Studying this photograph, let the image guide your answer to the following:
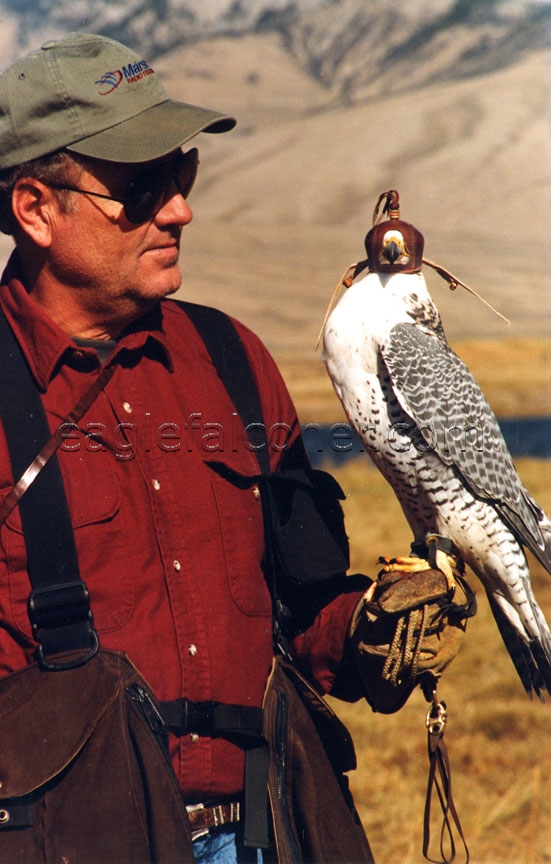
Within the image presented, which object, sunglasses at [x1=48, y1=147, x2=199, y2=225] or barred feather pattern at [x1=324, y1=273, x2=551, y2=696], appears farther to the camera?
barred feather pattern at [x1=324, y1=273, x2=551, y2=696]

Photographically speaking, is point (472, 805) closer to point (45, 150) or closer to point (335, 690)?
point (335, 690)

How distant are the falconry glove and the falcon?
226 millimetres

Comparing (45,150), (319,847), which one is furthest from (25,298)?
(319,847)

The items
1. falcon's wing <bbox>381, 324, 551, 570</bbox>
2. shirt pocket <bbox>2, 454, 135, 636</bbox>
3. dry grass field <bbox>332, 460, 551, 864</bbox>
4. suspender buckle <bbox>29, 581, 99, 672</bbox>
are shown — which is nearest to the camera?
suspender buckle <bbox>29, 581, 99, 672</bbox>

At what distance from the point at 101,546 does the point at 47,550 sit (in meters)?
0.13

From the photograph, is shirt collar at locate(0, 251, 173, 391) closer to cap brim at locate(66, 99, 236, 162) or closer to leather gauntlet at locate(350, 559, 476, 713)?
cap brim at locate(66, 99, 236, 162)

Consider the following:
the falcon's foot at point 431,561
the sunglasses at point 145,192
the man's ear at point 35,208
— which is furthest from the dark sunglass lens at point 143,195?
the falcon's foot at point 431,561

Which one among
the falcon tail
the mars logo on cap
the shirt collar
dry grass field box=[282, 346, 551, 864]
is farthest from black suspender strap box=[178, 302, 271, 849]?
dry grass field box=[282, 346, 551, 864]

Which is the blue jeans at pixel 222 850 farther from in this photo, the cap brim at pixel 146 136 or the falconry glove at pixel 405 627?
the cap brim at pixel 146 136

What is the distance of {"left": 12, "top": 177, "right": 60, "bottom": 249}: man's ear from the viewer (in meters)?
1.67

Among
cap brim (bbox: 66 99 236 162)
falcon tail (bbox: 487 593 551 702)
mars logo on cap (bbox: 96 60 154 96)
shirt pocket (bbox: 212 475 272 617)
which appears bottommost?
falcon tail (bbox: 487 593 551 702)

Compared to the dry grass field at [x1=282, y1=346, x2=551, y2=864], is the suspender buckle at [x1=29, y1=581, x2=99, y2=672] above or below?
above

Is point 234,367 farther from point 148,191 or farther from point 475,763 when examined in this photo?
point 475,763

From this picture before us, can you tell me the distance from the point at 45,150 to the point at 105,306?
0.30 metres
